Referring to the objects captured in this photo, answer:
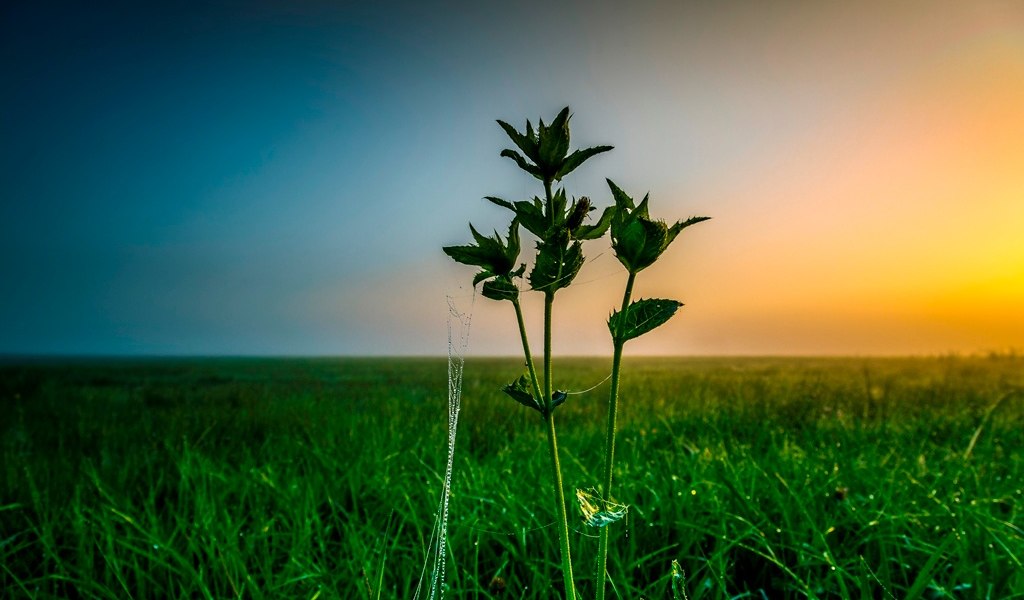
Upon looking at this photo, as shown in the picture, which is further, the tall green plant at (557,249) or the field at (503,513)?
the field at (503,513)

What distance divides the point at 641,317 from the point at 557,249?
19 centimetres

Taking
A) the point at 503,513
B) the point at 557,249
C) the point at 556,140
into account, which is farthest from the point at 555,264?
the point at 503,513

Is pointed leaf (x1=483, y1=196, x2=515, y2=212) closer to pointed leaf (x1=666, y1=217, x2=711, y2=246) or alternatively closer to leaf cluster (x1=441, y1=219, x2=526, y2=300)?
leaf cluster (x1=441, y1=219, x2=526, y2=300)

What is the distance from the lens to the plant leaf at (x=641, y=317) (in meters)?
1.08

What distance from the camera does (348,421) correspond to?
534 centimetres

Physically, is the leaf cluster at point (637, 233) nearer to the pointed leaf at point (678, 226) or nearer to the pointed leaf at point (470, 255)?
the pointed leaf at point (678, 226)

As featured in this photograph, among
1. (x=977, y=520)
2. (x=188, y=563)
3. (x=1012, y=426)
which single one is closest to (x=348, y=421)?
(x=188, y=563)

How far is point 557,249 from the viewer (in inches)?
42.1

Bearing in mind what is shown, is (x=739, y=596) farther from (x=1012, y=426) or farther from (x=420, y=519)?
(x=1012, y=426)

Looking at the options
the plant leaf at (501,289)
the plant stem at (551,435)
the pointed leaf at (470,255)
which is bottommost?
the plant stem at (551,435)

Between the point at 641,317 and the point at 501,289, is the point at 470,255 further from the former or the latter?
the point at 641,317

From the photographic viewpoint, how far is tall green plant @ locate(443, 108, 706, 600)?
106 centimetres

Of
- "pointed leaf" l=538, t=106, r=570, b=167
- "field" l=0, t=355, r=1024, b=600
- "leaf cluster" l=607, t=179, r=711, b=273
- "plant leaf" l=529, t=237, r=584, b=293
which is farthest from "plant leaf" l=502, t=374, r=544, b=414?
"field" l=0, t=355, r=1024, b=600

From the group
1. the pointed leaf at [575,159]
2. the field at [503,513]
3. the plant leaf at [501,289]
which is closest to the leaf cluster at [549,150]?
the pointed leaf at [575,159]
